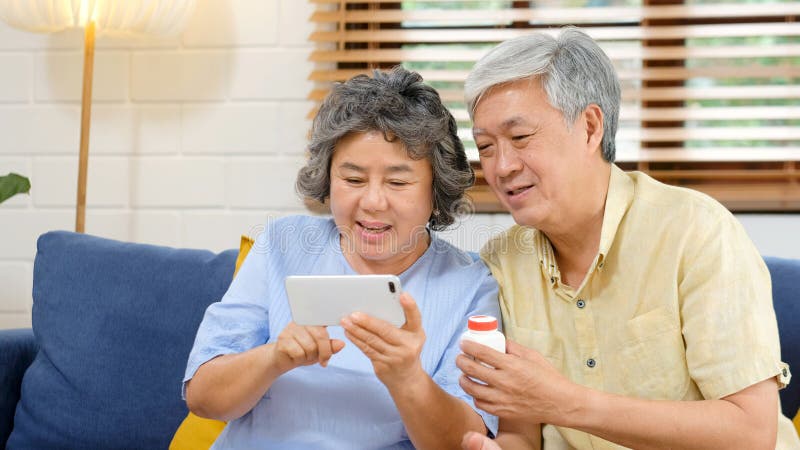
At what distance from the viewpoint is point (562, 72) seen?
141 cm

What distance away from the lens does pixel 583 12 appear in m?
2.29

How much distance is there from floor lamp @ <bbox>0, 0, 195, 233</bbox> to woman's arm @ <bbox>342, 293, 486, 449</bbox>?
1.30 meters

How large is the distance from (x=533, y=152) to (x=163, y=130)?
4.48ft

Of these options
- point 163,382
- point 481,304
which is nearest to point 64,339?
point 163,382

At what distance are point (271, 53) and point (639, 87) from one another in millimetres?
1008

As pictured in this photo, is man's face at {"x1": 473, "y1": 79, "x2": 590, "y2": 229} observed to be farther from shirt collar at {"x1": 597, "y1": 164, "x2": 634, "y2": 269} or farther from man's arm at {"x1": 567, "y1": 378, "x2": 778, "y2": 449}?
man's arm at {"x1": 567, "y1": 378, "x2": 778, "y2": 449}

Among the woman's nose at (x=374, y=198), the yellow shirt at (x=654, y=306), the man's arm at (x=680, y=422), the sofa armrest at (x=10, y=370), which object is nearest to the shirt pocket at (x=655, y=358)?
the yellow shirt at (x=654, y=306)

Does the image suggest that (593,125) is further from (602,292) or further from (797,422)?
(797,422)

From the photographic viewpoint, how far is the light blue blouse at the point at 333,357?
147cm

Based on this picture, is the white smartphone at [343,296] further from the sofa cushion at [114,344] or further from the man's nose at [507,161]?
the sofa cushion at [114,344]

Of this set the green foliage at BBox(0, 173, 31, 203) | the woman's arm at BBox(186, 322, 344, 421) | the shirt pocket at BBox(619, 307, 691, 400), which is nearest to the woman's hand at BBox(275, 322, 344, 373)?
the woman's arm at BBox(186, 322, 344, 421)

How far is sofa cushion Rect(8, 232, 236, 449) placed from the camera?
188cm

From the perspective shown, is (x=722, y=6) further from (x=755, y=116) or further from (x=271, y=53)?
(x=271, y=53)

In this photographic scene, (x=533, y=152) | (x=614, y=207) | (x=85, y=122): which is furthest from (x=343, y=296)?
(x=85, y=122)
